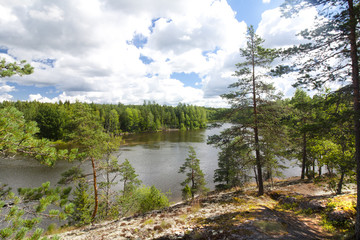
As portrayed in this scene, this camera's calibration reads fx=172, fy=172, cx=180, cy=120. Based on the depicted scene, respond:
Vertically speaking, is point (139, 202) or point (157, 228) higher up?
point (157, 228)

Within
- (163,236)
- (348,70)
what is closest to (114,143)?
(163,236)

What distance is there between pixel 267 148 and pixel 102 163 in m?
12.5

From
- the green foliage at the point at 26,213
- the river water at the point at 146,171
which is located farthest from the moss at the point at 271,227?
the river water at the point at 146,171

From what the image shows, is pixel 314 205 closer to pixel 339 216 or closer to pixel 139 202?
pixel 339 216

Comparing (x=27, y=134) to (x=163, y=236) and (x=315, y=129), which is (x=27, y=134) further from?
(x=315, y=129)

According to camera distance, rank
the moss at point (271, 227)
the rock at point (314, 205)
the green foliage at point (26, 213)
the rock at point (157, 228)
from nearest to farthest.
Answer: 1. the green foliage at point (26, 213)
2. the moss at point (271, 227)
3. the rock at point (157, 228)
4. the rock at point (314, 205)

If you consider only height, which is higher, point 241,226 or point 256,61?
point 256,61

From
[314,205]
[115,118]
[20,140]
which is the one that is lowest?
[314,205]

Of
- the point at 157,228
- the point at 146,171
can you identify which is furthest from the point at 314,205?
the point at 146,171

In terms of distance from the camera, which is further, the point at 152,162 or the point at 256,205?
the point at 152,162

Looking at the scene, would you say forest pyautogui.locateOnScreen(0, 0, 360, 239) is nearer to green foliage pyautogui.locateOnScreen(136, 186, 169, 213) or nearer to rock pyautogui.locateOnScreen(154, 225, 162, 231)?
green foliage pyautogui.locateOnScreen(136, 186, 169, 213)

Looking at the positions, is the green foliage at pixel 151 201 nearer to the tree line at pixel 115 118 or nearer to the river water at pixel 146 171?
the river water at pixel 146 171

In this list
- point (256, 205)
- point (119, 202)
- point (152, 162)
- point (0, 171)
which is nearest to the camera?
point (256, 205)

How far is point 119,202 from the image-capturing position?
15141 millimetres
